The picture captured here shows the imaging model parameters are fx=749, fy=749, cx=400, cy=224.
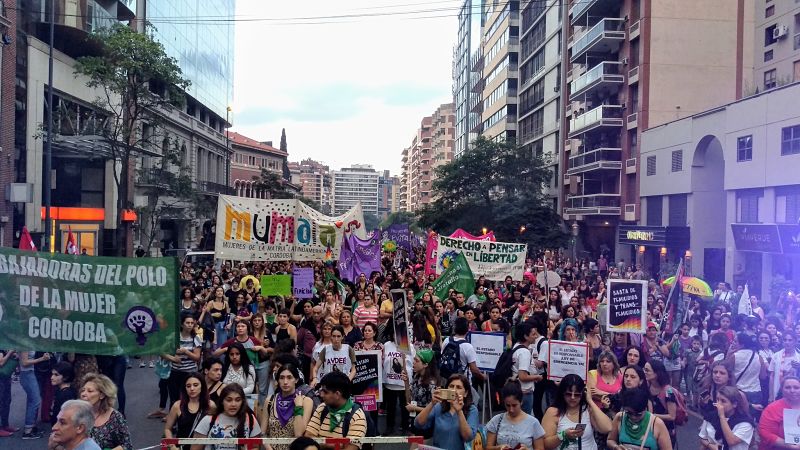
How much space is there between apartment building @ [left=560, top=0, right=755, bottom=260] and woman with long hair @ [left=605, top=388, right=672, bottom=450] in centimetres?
3491

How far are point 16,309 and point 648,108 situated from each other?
36.0 m

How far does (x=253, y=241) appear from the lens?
1667 centimetres

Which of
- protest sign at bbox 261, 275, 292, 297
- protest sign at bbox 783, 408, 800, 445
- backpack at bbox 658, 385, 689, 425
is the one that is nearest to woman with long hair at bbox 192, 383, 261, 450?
backpack at bbox 658, 385, 689, 425

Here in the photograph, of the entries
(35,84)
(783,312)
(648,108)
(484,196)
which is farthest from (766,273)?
(35,84)

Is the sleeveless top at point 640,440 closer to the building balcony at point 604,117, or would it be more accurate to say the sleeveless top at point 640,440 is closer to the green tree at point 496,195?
the green tree at point 496,195

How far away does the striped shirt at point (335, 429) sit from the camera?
18.9ft

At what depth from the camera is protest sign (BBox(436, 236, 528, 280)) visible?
19.6 m

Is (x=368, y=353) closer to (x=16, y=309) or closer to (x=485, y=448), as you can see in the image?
(x=485, y=448)

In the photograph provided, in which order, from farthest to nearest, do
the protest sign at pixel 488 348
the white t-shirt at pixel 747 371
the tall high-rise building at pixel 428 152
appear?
1. the tall high-rise building at pixel 428 152
2. the white t-shirt at pixel 747 371
3. the protest sign at pixel 488 348

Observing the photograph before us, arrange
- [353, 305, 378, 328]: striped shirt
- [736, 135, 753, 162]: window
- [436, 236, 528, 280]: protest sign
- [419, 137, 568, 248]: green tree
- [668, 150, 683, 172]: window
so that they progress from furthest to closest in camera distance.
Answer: [419, 137, 568, 248]: green tree, [668, 150, 683, 172]: window, [736, 135, 753, 162]: window, [436, 236, 528, 280]: protest sign, [353, 305, 378, 328]: striped shirt

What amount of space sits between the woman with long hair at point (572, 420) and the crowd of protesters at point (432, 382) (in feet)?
0.03

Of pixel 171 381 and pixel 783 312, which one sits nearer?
pixel 171 381

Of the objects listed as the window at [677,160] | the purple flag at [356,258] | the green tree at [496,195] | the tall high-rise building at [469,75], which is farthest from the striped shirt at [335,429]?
the tall high-rise building at [469,75]

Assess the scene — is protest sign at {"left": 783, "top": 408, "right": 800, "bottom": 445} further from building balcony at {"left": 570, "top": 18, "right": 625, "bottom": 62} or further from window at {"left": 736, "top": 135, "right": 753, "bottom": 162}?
building balcony at {"left": 570, "top": 18, "right": 625, "bottom": 62}
